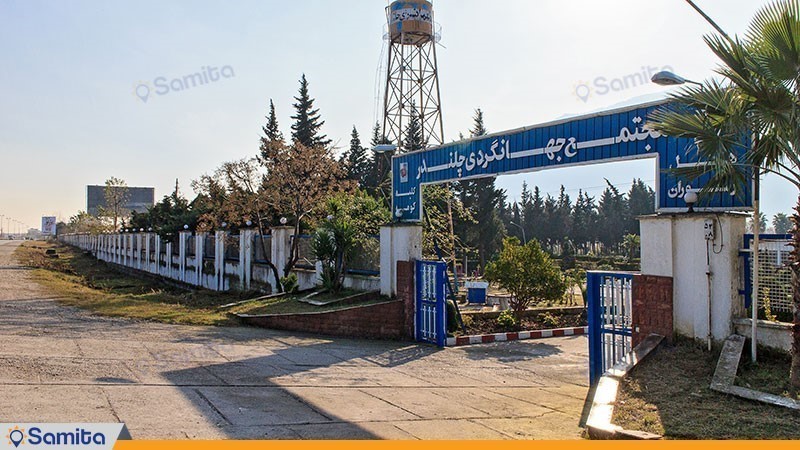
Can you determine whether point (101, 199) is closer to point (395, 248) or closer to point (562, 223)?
point (562, 223)

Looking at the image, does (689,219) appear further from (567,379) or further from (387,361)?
(387,361)

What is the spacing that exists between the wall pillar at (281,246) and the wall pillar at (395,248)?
5551mm

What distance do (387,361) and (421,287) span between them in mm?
2794

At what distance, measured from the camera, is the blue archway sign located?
317 inches

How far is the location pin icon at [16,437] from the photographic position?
13.9 feet

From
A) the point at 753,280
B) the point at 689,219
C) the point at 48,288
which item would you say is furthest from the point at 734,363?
the point at 48,288

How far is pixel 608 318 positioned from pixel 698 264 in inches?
59.0

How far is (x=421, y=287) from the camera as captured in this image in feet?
41.0

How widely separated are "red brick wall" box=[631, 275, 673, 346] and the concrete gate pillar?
78 millimetres

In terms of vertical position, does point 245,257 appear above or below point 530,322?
above

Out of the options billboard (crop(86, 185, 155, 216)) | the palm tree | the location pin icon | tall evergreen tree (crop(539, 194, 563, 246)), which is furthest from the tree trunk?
billboard (crop(86, 185, 155, 216))

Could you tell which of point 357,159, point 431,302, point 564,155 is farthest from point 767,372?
point 357,159

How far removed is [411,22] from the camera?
2484 cm

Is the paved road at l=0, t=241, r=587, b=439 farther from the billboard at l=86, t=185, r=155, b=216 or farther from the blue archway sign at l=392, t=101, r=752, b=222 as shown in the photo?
the billboard at l=86, t=185, r=155, b=216
